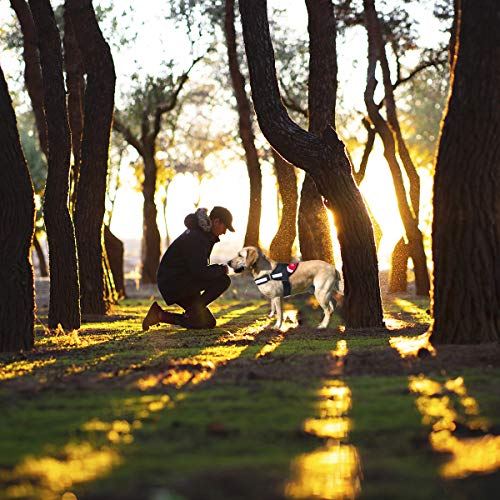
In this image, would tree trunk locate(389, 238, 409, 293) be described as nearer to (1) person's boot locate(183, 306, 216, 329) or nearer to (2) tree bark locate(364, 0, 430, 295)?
(2) tree bark locate(364, 0, 430, 295)

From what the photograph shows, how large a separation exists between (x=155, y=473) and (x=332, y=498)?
1.06 m

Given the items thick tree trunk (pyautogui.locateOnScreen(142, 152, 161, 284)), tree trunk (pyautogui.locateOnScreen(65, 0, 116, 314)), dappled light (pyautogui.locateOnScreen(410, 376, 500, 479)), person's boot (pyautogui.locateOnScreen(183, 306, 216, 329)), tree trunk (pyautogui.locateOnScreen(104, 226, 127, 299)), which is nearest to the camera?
dappled light (pyautogui.locateOnScreen(410, 376, 500, 479))

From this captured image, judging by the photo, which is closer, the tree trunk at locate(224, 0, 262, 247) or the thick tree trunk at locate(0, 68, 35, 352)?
the thick tree trunk at locate(0, 68, 35, 352)

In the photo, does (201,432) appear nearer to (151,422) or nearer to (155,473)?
(151,422)

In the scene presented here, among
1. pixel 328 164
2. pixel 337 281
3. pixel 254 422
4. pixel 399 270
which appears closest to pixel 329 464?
pixel 254 422

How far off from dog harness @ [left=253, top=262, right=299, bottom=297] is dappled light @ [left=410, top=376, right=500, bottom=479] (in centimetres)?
627

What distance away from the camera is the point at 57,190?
16578mm

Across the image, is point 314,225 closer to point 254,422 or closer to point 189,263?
point 189,263

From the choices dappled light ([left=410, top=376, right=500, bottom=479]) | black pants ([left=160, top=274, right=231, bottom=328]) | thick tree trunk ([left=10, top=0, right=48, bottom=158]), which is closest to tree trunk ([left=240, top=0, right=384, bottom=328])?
black pants ([left=160, top=274, right=231, bottom=328])

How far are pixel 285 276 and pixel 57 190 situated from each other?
4403 millimetres

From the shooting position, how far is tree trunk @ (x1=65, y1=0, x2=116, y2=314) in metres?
19.9

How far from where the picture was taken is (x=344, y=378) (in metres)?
8.74

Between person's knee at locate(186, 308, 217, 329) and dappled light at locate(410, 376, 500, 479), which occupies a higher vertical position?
person's knee at locate(186, 308, 217, 329)

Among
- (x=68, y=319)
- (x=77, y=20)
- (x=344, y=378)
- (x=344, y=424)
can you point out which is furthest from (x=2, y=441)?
(x=77, y=20)
